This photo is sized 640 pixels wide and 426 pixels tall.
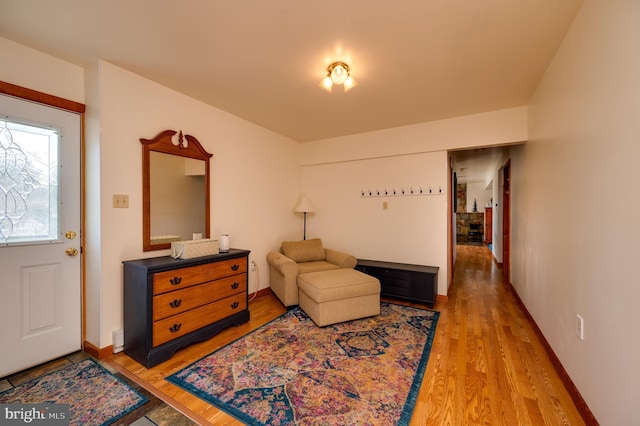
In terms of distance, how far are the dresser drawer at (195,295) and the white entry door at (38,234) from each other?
814mm

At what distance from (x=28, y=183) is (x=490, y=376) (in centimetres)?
373

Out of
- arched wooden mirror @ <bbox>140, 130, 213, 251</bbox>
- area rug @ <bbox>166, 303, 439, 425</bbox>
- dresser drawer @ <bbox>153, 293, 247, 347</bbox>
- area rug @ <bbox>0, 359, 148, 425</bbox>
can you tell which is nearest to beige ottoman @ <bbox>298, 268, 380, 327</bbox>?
area rug @ <bbox>166, 303, 439, 425</bbox>

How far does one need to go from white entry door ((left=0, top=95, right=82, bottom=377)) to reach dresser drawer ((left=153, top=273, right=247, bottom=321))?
0.81 m

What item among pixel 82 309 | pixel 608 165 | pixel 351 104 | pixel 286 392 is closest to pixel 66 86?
pixel 82 309

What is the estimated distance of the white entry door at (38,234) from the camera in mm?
1926

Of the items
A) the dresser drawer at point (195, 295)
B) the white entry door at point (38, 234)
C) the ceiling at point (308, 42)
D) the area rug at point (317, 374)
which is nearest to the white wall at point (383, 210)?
the ceiling at point (308, 42)

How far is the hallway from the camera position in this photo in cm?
154

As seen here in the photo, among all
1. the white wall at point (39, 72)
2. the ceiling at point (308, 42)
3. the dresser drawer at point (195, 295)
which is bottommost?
the dresser drawer at point (195, 295)

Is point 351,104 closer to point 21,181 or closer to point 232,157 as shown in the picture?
point 232,157

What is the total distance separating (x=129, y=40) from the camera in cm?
190

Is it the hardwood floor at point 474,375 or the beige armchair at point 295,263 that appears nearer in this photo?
the hardwood floor at point 474,375

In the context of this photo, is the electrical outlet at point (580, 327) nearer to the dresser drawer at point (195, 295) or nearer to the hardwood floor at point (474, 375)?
the hardwood floor at point (474, 375)

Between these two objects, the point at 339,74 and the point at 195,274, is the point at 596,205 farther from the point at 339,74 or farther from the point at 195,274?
the point at 195,274

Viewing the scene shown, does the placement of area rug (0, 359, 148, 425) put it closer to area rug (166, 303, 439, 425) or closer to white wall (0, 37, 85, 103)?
area rug (166, 303, 439, 425)
